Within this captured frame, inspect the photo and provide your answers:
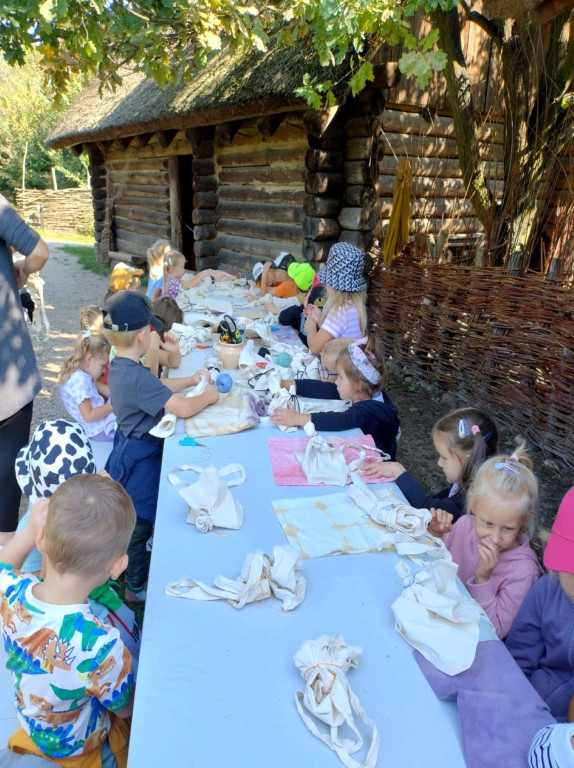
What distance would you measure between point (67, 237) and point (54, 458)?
73.5ft

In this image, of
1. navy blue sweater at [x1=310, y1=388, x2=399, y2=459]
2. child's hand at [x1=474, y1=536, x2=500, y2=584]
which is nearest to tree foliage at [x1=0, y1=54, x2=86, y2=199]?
navy blue sweater at [x1=310, y1=388, x2=399, y2=459]

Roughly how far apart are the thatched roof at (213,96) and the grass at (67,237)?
30.1 feet

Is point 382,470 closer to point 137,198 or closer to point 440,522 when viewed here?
point 440,522

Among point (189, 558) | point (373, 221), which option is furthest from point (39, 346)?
point (189, 558)

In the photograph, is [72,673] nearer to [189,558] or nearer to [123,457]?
[189,558]

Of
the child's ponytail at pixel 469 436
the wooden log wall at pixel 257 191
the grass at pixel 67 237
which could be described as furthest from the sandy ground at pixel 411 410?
the grass at pixel 67 237

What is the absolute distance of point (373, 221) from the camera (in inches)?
241

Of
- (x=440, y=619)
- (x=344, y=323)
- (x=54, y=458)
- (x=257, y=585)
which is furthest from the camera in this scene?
(x=344, y=323)

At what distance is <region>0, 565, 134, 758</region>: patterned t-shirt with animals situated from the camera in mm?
1342

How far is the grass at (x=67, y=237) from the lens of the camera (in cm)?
2091

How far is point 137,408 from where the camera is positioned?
262cm

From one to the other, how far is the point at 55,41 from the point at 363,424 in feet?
12.9

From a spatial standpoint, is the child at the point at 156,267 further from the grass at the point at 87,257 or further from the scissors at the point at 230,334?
the grass at the point at 87,257

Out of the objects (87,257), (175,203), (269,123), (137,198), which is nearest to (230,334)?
(269,123)
